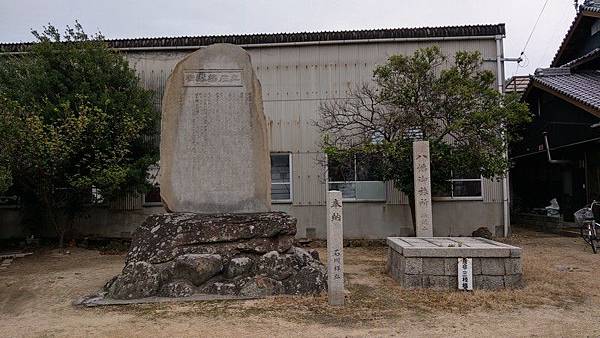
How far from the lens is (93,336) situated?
5977 millimetres

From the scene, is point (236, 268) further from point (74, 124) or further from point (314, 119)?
point (314, 119)

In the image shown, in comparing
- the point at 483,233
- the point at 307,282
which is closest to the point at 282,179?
the point at 483,233

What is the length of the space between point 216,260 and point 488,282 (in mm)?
4102

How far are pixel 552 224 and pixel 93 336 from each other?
50.4ft

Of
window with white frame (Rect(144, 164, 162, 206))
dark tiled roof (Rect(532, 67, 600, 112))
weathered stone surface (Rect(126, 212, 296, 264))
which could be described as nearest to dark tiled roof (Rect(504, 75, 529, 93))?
dark tiled roof (Rect(532, 67, 600, 112))

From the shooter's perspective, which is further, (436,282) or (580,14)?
(580,14)

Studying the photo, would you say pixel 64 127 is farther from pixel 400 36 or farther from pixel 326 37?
pixel 400 36

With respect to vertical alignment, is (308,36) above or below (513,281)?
above

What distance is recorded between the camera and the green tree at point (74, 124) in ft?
40.2

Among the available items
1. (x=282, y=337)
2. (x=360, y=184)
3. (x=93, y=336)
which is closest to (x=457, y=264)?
→ (x=282, y=337)

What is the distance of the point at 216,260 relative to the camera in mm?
7977

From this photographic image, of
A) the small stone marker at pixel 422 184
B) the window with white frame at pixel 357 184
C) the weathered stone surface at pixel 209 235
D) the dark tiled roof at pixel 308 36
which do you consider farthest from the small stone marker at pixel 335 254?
the dark tiled roof at pixel 308 36

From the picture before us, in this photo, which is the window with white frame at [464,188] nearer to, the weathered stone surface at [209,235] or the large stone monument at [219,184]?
the large stone monument at [219,184]

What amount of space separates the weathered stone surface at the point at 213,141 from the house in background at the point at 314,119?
664 centimetres
